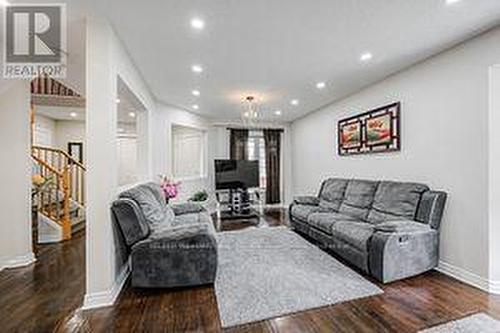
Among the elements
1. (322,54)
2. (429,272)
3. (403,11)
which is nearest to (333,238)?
(429,272)

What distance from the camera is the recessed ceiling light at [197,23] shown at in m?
2.41

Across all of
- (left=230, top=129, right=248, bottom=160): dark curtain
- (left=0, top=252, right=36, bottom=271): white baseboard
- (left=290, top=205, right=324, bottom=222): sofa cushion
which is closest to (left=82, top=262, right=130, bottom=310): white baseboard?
(left=0, top=252, right=36, bottom=271): white baseboard

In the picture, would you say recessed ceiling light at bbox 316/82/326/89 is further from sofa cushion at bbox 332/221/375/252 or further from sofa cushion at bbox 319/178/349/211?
sofa cushion at bbox 332/221/375/252

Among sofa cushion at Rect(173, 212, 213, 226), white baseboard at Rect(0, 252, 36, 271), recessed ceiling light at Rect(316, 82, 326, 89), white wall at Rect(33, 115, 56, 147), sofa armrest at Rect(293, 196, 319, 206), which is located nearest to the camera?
white baseboard at Rect(0, 252, 36, 271)

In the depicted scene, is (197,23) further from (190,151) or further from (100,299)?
(190,151)

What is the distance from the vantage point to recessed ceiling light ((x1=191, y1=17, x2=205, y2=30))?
2406 mm

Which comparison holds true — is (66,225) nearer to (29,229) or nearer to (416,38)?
(29,229)

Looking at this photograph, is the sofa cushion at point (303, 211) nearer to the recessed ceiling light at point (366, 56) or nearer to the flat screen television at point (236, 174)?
the flat screen television at point (236, 174)

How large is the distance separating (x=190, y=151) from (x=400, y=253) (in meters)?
5.72

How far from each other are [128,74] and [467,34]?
384 centimetres

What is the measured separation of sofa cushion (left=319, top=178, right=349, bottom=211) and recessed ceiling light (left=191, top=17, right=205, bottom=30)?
142 inches

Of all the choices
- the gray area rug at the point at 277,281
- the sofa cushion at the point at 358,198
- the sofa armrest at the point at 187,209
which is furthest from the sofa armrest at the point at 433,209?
the sofa armrest at the point at 187,209

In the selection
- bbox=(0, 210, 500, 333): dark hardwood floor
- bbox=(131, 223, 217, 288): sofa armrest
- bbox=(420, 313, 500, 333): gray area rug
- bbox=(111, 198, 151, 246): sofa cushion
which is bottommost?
bbox=(0, 210, 500, 333): dark hardwood floor

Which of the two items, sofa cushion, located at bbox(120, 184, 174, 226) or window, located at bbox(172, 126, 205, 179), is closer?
sofa cushion, located at bbox(120, 184, 174, 226)
